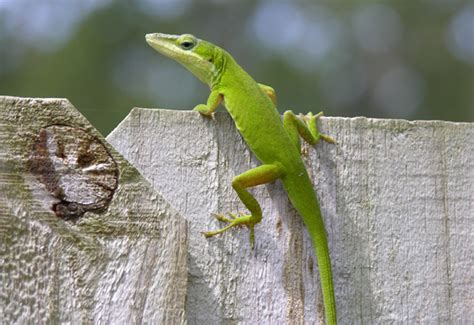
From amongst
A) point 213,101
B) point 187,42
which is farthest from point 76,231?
point 187,42

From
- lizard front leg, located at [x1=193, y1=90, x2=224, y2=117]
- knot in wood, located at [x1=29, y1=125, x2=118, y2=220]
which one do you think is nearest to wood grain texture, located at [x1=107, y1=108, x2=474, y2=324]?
lizard front leg, located at [x1=193, y1=90, x2=224, y2=117]

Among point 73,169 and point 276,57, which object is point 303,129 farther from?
point 276,57

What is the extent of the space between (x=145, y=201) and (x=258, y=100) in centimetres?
105

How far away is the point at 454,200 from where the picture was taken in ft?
8.29

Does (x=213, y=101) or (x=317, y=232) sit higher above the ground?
(x=213, y=101)

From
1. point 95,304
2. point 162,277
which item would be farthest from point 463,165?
point 95,304

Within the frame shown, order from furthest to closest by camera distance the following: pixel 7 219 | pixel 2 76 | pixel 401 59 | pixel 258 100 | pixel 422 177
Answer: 1. pixel 401 59
2. pixel 2 76
3. pixel 258 100
4. pixel 422 177
5. pixel 7 219

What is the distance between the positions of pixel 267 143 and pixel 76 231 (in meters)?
0.89

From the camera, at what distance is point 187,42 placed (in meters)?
3.60

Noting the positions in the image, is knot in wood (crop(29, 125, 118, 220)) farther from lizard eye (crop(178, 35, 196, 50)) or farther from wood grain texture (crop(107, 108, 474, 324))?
lizard eye (crop(178, 35, 196, 50))

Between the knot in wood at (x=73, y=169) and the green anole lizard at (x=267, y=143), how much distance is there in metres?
0.44

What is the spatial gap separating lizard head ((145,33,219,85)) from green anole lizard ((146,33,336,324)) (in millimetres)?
73

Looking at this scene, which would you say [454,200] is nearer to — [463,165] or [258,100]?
[463,165]

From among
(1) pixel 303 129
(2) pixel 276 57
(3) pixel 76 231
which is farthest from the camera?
(2) pixel 276 57
